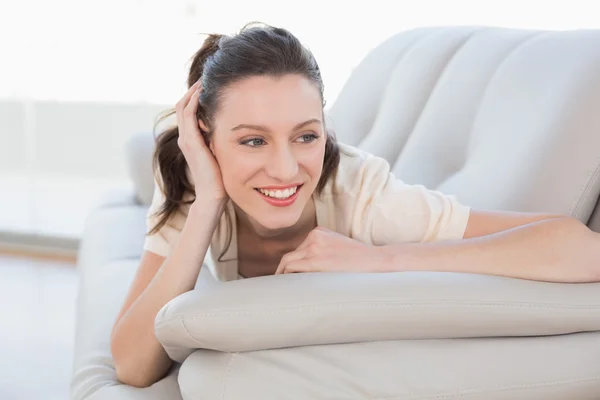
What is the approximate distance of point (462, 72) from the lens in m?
2.03

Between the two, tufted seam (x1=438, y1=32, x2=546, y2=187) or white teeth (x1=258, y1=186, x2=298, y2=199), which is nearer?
white teeth (x1=258, y1=186, x2=298, y2=199)

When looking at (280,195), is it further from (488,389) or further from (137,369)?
(488,389)

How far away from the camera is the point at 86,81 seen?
4051mm

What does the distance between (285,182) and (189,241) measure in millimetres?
219

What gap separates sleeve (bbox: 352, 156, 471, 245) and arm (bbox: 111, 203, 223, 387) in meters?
0.28

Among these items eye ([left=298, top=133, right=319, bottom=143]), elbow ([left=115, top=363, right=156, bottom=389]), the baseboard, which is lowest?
the baseboard

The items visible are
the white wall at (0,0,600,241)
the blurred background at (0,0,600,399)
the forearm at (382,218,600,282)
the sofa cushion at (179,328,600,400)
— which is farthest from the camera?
the white wall at (0,0,600,241)

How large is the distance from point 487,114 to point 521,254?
2.10 feet

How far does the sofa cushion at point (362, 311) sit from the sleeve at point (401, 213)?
0.85ft

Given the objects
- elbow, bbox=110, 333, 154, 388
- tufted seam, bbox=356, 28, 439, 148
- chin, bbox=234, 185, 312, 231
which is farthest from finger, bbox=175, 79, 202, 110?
tufted seam, bbox=356, 28, 439, 148

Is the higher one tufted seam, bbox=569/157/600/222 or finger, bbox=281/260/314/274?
tufted seam, bbox=569/157/600/222

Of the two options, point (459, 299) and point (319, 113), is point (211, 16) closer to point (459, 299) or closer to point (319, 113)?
point (319, 113)

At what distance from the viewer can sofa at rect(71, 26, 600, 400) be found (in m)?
1.12

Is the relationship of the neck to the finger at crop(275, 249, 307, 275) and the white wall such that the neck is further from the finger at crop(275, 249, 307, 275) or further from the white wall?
the white wall
